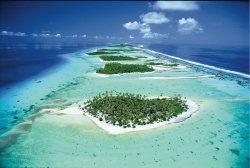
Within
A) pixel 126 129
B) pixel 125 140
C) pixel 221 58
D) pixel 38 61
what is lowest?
pixel 125 140

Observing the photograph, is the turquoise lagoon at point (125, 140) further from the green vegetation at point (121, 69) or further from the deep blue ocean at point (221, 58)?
the deep blue ocean at point (221, 58)

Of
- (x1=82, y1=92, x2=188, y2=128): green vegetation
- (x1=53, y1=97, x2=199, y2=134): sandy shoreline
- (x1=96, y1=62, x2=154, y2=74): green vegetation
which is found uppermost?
(x1=96, y1=62, x2=154, y2=74): green vegetation

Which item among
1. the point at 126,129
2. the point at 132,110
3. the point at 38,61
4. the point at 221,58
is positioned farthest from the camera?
the point at 221,58

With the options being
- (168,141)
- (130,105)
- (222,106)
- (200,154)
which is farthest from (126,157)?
(222,106)

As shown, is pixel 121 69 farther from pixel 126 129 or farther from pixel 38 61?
pixel 38 61

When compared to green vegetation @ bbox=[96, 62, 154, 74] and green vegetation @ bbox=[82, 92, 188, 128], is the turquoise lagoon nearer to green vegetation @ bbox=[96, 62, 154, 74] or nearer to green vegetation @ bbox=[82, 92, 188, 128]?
green vegetation @ bbox=[82, 92, 188, 128]

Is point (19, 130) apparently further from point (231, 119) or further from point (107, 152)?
point (231, 119)

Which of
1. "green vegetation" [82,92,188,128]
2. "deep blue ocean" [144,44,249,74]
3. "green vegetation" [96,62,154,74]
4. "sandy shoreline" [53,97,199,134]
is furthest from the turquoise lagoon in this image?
"deep blue ocean" [144,44,249,74]

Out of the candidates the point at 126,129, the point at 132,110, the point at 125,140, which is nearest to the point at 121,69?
the point at 132,110

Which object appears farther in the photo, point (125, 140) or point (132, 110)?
point (132, 110)

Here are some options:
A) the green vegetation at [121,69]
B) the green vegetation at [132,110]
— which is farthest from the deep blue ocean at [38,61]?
the green vegetation at [132,110]
